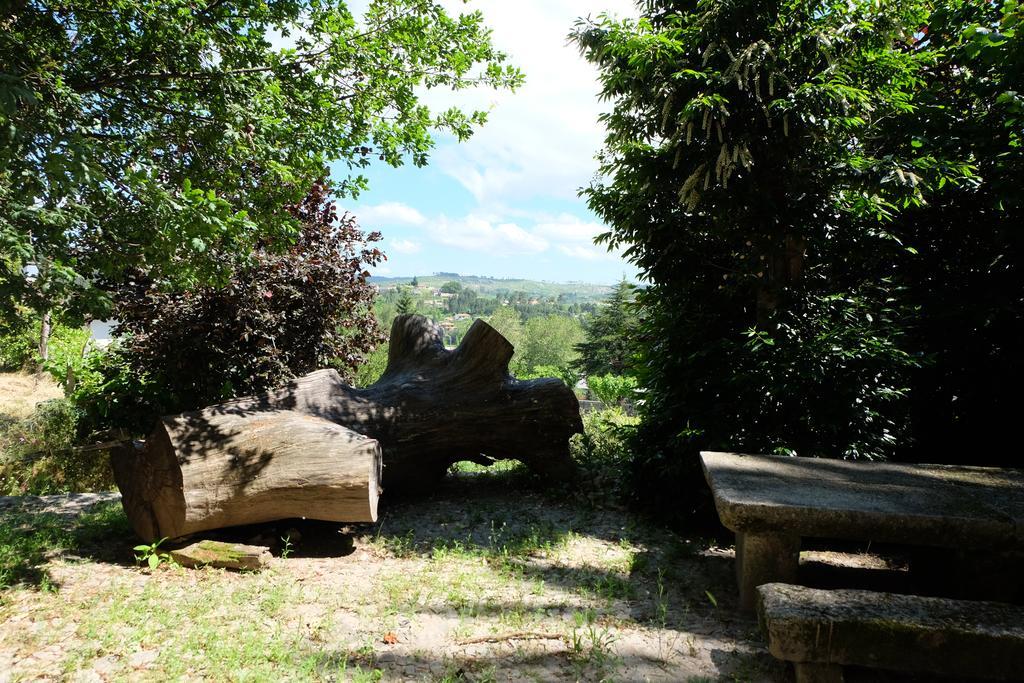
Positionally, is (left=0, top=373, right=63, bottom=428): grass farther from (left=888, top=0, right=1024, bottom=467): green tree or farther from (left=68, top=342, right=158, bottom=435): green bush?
(left=888, top=0, right=1024, bottom=467): green tree

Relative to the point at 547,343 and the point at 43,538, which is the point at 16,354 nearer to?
the point at 43,538

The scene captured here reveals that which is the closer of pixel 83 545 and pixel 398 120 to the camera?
Result: pixel 83 545

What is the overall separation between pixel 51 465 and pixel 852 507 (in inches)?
372

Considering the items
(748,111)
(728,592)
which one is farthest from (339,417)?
(748,111)

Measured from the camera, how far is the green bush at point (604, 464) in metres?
6.29

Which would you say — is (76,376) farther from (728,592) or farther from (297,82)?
(728,592)

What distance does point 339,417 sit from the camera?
593 cm

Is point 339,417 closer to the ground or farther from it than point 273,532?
farther from it

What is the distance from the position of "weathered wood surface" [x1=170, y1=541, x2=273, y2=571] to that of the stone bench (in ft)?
11.6

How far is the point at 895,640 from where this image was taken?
2520 mm

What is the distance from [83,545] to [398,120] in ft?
15.6

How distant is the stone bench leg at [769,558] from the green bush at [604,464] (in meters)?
2.40

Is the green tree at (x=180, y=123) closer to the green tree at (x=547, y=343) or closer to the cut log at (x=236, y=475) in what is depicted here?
the cut log at (x=236, y=475)

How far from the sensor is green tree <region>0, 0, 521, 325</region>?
326 centimetres
